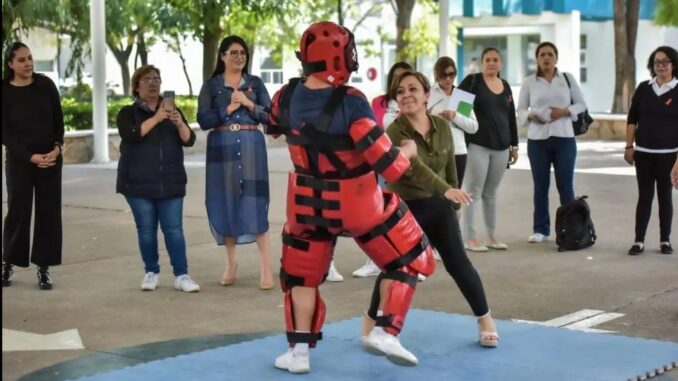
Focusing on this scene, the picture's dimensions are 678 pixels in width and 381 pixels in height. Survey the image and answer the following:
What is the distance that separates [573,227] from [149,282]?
12.9ft

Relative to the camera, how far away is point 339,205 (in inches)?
235

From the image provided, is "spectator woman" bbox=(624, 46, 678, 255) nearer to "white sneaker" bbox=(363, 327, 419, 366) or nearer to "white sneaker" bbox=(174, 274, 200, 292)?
"white sneaker" bbox=(174, 274, 200, 292)

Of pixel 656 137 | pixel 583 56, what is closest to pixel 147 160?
pixel 656 137

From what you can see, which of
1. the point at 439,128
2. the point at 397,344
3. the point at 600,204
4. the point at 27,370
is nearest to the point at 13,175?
the point at 27,370

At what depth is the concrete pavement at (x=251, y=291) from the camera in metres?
7.75

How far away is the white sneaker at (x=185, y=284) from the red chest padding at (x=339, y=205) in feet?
10.3

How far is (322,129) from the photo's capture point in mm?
5980

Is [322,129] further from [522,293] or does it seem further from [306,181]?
[522,293]

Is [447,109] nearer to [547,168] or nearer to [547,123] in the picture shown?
Answer: [547,123]

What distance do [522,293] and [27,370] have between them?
12.4 feet

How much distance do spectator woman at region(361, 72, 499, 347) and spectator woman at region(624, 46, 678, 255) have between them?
3810 millimetres

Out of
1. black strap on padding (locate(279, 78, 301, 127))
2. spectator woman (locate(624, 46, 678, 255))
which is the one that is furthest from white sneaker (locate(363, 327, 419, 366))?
spectator woman (locate(624, 46, 678, 255))

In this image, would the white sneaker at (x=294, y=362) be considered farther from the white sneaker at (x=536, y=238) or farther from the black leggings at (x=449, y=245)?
the white sneaker at (x=536, y=238)

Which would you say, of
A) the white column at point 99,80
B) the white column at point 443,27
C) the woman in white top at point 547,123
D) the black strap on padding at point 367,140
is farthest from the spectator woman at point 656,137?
the white column at point 99,80
